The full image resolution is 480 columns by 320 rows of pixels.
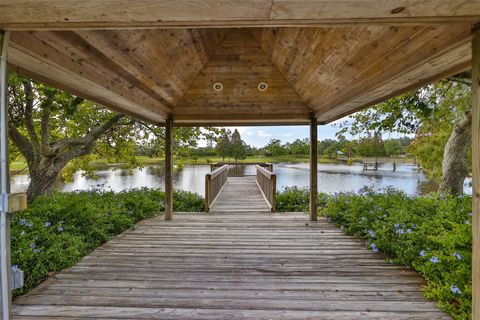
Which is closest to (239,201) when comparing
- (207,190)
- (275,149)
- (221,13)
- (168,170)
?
(207,190)

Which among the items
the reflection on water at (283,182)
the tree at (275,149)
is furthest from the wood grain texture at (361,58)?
the tree at (275,149)

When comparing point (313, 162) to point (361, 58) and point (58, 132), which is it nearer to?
point (361, 58)

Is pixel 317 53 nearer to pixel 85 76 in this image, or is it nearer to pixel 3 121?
pixel 85 76

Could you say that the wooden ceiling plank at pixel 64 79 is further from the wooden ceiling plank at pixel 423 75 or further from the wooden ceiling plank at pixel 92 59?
the wooden ceiling plank at pixel 423 75

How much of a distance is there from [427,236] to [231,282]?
2.38 meters

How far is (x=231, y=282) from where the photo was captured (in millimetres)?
2682

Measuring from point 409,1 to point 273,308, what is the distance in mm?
2412

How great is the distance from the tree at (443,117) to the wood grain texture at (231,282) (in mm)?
3170

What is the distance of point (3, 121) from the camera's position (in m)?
1.38

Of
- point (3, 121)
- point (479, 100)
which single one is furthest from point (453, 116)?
point (3, 121)

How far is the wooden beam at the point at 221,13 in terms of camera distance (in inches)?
46.8

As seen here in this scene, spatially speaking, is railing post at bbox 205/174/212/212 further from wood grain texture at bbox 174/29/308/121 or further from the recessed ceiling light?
→ the recessed ceiling light

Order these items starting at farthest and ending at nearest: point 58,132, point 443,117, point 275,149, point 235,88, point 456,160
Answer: point 275,149
point 58,132
point 443,117
point 456,160
point 235,88

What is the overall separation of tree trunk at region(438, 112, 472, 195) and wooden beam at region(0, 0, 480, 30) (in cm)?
579
